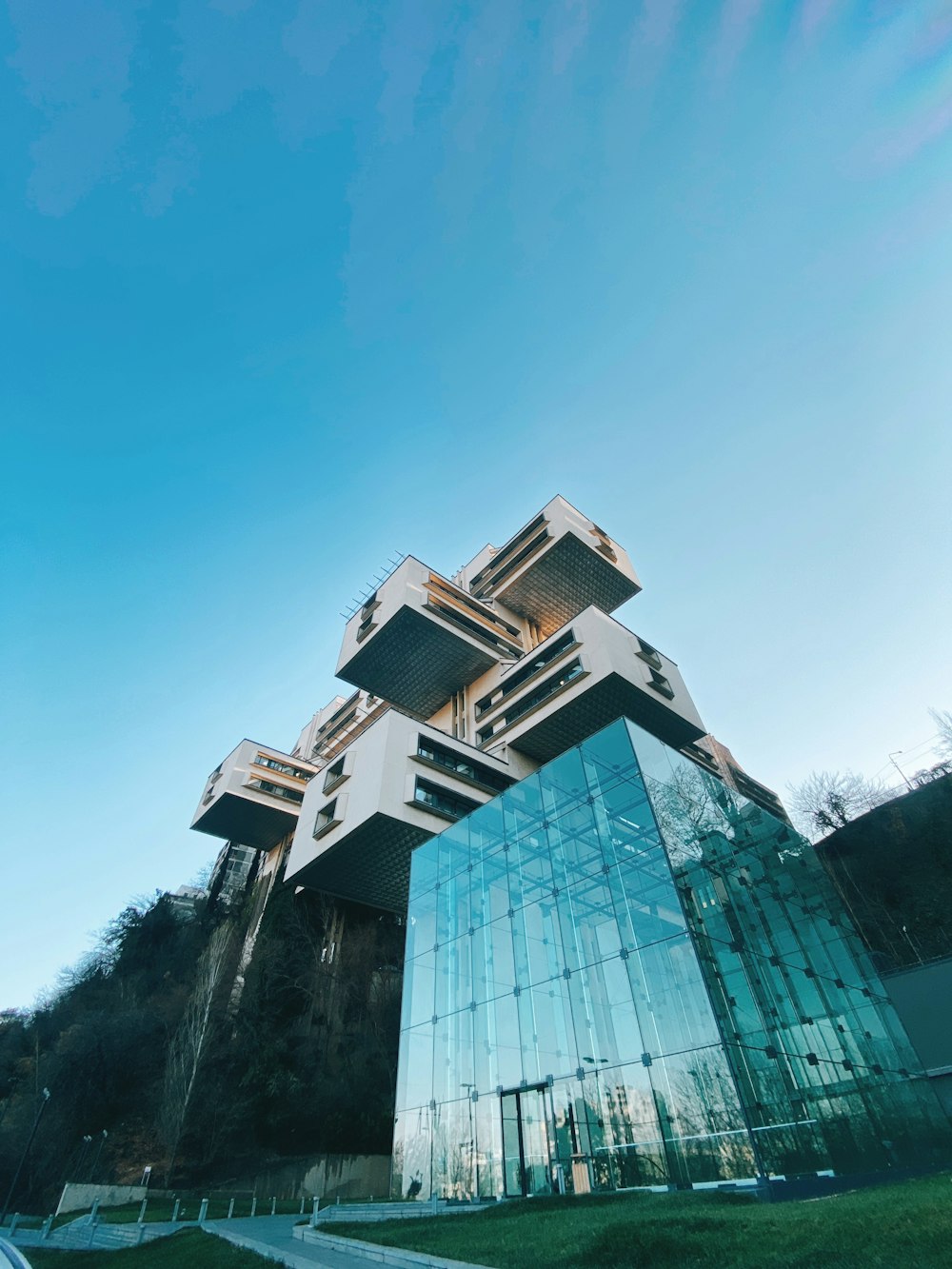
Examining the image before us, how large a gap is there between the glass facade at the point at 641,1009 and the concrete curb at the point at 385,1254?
3894 mm

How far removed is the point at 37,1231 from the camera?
22.0 metres

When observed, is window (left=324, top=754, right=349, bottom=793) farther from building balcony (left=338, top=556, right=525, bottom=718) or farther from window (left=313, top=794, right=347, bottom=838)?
building balcony (left=338, top=556, right=525, bottom=718)

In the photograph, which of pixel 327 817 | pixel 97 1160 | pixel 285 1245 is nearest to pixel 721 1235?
pixel 285 1245

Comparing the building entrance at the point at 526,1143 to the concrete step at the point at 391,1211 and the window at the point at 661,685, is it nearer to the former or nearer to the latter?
the concrete step at the point at 391,1211

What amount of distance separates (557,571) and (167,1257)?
Answer: 142ft

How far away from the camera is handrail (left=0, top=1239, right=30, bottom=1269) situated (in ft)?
46.1

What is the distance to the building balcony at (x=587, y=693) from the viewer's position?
117ft

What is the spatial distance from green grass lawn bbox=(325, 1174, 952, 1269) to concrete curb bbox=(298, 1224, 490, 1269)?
270mm

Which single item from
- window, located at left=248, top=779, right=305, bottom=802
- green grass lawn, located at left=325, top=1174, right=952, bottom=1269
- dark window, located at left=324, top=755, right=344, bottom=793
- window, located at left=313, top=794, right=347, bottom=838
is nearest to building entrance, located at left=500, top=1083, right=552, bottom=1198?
green grass lawn, located at left=325, top=1174, right=952, bottom=1269

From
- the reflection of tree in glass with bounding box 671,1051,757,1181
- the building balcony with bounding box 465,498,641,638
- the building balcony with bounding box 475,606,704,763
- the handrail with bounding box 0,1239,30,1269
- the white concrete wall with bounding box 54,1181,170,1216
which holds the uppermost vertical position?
the building balcony with bounding box 465,498,641,638

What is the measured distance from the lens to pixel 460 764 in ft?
121

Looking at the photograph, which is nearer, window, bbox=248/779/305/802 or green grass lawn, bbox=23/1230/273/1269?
green grass lawn, bbox=23/1230/273/1269

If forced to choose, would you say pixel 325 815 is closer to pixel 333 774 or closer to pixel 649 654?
pixel 333 774

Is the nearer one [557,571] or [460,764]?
[460,764]
